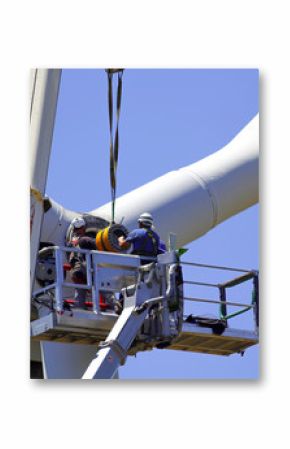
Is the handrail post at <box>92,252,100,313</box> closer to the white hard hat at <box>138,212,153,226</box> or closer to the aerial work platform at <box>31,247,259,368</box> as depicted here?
the aerial work platform at <box>31,247,259,368</box>

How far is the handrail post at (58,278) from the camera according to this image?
1580cm

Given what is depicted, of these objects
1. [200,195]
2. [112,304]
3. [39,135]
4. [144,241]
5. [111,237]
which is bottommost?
[112,304]

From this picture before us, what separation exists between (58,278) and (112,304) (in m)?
0.57

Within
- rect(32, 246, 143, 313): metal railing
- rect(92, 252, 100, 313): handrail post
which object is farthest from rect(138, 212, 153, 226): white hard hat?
rect(92, 252, 100, 313): handrail post

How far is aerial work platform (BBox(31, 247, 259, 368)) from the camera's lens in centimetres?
1571

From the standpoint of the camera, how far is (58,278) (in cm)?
1584

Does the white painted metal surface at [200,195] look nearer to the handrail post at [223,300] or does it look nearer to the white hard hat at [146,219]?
the handrail post at [223,300]

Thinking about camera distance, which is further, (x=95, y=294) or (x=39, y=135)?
(x=95, y=294)

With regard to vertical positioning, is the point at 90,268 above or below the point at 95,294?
above

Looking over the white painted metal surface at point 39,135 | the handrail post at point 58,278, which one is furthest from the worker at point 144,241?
the white painted metal surface at point 39,135

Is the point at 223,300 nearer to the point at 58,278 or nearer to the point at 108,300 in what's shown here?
the point at 108,300

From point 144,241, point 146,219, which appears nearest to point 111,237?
point 146,219

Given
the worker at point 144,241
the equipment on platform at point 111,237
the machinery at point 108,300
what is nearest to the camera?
the machinery at point 108,300
